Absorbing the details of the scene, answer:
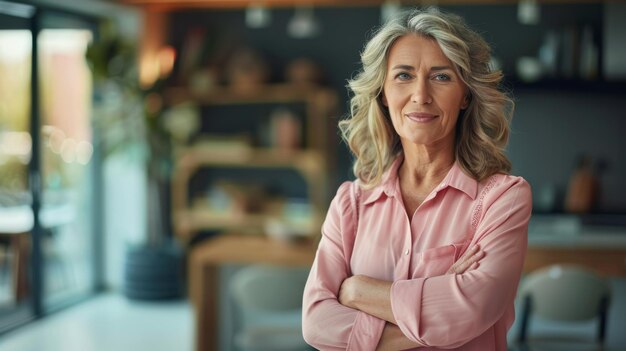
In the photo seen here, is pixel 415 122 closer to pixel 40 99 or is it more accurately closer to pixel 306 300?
pixel 306 300

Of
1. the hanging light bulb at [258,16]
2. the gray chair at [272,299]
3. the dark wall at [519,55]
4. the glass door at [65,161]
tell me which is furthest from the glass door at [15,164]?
the gray chair at [272,299]

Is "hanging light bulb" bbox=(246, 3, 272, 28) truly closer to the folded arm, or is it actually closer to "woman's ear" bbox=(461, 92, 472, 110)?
"woman's ear" bbox=(461, 92, 472, 110)

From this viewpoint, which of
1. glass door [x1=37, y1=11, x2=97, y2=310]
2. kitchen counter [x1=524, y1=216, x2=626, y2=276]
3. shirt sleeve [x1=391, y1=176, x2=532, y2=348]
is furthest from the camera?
glass door [x1=37, y1=11, x2=97, y2=310]

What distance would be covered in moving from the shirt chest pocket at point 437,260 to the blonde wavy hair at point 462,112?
0.52ft

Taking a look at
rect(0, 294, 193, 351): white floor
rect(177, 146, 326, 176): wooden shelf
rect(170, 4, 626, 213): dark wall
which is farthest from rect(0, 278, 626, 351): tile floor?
rect(170, 4, 626, 213): dark wall

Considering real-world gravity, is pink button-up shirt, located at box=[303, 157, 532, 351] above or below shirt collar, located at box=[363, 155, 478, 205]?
below

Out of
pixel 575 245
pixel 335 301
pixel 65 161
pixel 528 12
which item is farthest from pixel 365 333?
pixel 65 161

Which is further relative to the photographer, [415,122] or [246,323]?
[246,323]

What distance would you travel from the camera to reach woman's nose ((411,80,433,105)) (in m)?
1.51

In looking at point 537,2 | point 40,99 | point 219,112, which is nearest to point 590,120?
point 537,2

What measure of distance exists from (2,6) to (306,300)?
Result: 4.78m

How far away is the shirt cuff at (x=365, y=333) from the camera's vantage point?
1566 mm

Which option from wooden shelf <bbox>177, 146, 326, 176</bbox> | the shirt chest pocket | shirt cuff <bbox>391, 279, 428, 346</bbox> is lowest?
wooden shelf <bbox>177, 146, 326, 176</bbox>

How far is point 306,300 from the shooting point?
1.69 m
